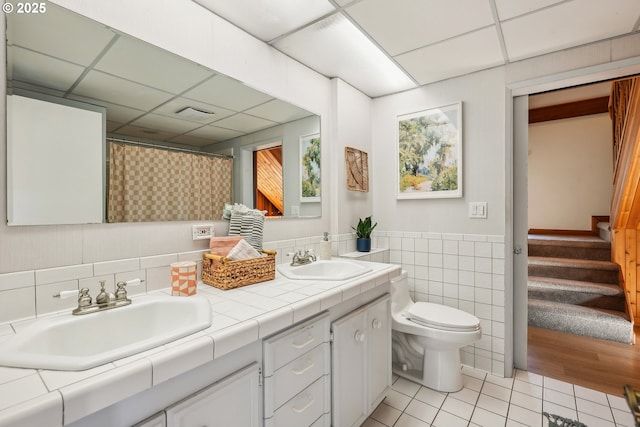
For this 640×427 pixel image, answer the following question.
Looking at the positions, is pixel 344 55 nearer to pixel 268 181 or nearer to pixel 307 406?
pixel 268 181

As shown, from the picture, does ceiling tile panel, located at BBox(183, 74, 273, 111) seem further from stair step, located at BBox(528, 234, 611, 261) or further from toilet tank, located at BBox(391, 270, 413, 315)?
stair step, located at BBox(528, 234, 611, 261)

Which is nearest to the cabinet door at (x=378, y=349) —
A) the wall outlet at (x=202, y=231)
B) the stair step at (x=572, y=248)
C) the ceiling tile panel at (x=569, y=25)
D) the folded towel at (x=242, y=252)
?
the folded towel at (x=242, y=252)

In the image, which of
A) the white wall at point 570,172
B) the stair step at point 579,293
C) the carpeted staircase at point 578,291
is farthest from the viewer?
the white wall at point 570,172

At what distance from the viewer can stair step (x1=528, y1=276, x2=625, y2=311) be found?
2.81m

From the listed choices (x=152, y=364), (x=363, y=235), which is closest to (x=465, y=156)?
(x=363, y=235)

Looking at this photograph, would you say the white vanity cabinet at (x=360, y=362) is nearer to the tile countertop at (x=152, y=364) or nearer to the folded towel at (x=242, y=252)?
the tile countertop at (x=152, y=364)

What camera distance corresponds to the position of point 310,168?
6.84 feet

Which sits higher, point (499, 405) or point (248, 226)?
point (248, 226)

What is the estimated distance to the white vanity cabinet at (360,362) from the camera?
1308 mm

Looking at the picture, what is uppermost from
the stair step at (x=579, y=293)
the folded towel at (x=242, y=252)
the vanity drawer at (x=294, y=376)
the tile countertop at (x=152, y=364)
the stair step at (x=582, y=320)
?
the folded towel at (x=242, y=252)

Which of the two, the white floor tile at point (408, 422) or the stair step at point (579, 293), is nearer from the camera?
the white floor tile at point (408, 422)

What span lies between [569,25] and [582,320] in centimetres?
246

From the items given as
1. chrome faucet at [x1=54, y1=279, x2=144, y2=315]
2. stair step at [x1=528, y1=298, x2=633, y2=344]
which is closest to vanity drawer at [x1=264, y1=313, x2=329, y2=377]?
chrome faucet at [x1=54, y1=279, x2=144, y2=315]

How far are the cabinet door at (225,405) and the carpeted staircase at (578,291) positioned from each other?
9.85 ft
